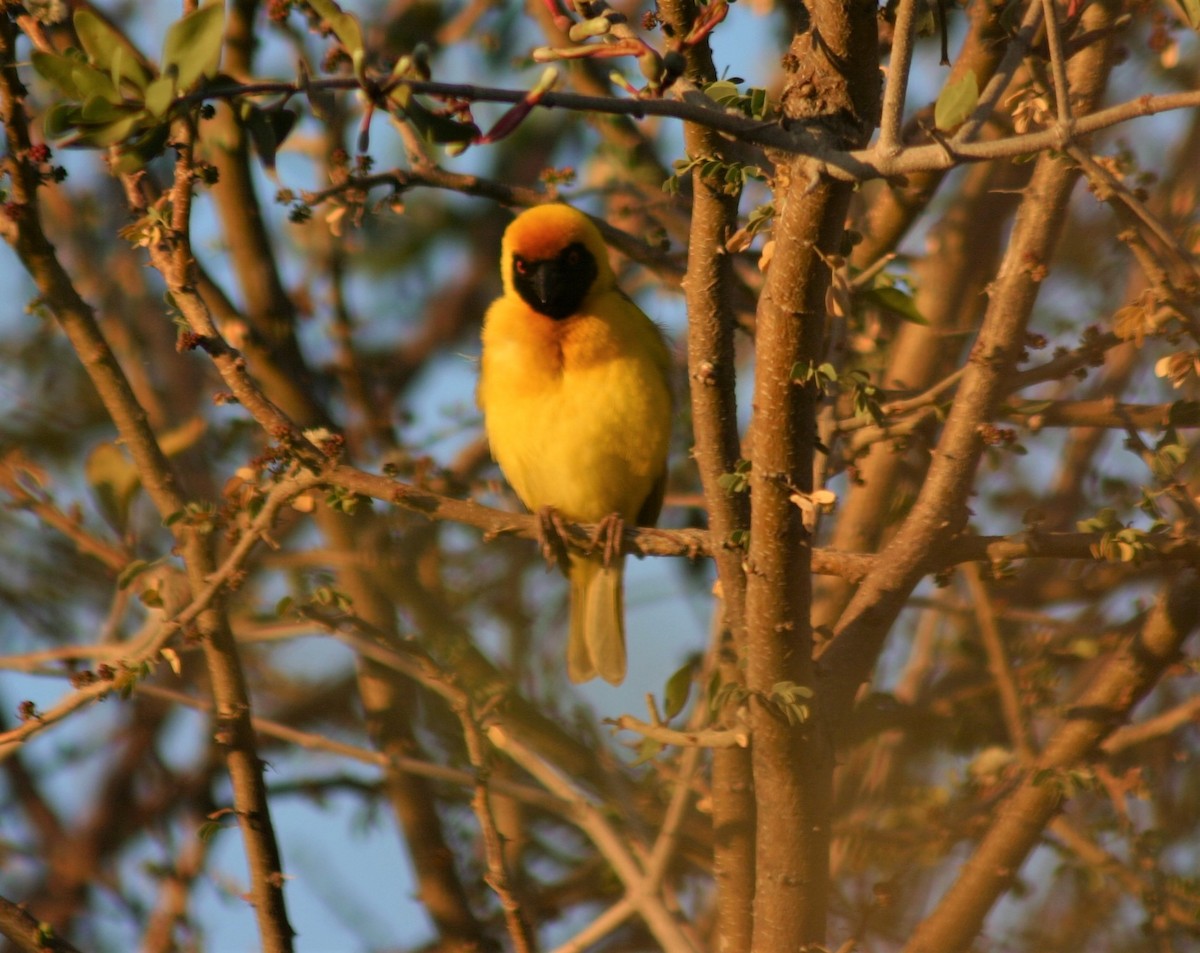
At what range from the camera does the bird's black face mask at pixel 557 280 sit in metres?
3.97

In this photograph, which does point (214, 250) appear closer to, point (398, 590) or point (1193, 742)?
point (398, 590)

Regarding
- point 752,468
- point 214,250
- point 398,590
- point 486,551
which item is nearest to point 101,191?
point 214,250

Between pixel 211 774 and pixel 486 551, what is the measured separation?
1258 millimetres

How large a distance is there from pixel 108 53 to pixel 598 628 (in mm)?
2542

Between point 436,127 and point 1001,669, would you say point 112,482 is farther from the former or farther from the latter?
point 1001,669

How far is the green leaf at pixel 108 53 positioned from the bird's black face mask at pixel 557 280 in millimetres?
2280

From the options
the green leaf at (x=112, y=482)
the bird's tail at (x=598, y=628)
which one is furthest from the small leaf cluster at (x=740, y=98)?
the bird's tail at (x=598, y=628)

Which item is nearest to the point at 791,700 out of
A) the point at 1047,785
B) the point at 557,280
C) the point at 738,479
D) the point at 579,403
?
the point at 738,479

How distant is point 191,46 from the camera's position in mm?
1593

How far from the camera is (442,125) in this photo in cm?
160

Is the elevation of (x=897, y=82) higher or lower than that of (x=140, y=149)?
higher

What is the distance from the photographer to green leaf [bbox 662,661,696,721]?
9.53 ft

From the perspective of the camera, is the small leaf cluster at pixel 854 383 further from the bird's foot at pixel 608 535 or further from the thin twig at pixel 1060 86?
the bird's foot at pixel 608 535

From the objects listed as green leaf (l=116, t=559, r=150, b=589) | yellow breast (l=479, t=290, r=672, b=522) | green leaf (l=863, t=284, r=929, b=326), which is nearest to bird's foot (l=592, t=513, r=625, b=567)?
yellow breast (l=479, t=290, r=672, b=522)
